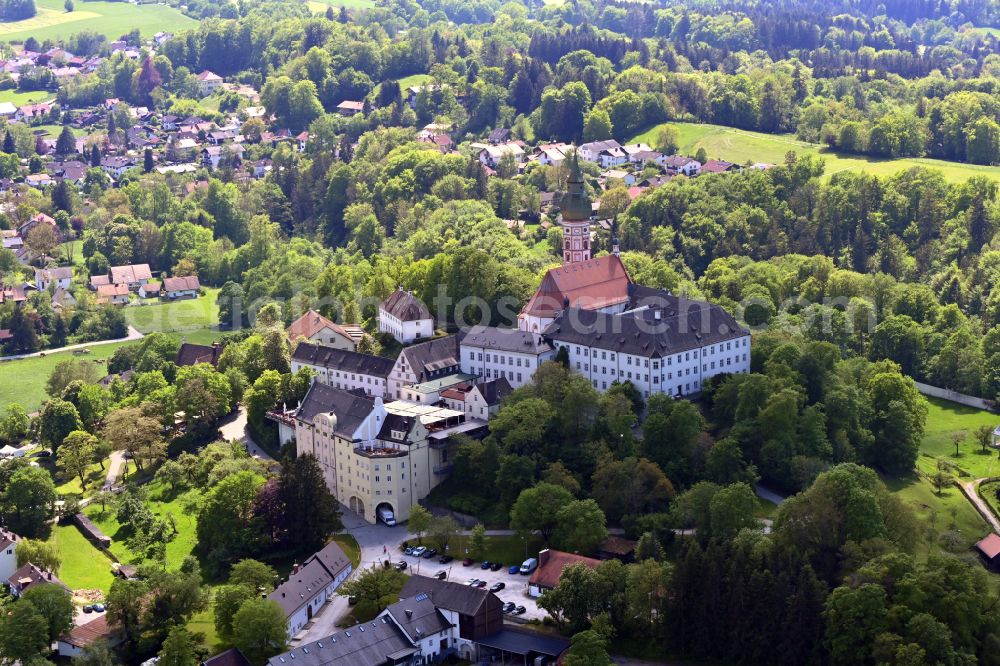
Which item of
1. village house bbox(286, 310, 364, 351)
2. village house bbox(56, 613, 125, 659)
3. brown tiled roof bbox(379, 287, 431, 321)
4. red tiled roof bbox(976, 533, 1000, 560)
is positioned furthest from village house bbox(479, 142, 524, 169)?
village house bbox(56, 613, 125, 659)

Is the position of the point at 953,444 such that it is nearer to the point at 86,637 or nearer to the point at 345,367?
the point at 345,367

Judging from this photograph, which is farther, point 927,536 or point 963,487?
point 963,487

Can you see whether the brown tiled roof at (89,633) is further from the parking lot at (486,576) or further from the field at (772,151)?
the field at (772,151)

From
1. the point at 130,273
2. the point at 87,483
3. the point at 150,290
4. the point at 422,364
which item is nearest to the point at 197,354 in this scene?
the point at 87,483

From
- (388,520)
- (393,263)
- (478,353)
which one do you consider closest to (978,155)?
(393,263)

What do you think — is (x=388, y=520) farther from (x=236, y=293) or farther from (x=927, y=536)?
(x=236, y=293)

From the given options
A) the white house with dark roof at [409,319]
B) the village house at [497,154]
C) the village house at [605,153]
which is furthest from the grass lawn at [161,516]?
the village house at [605,153]
